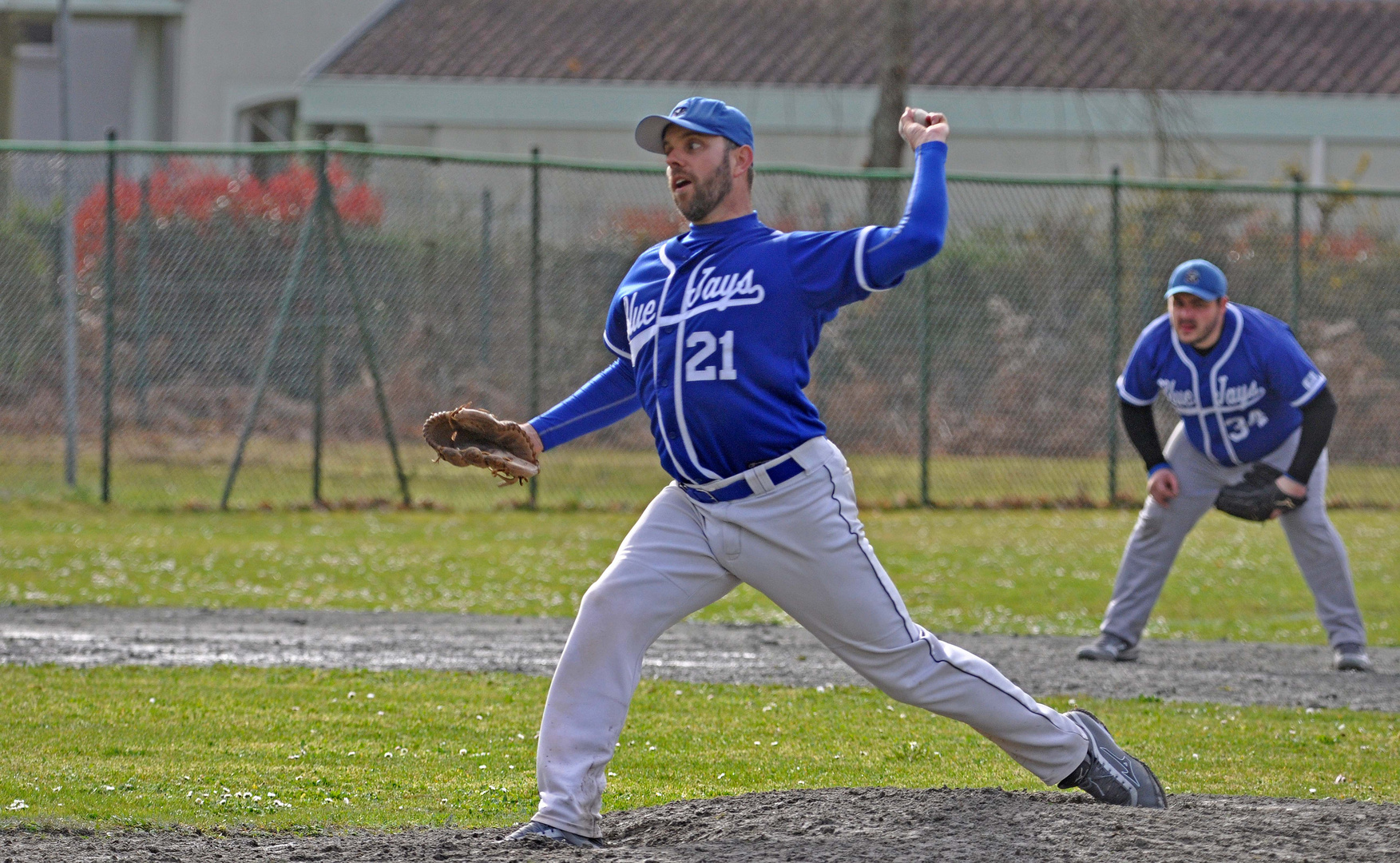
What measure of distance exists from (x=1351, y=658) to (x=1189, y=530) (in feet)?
3.12

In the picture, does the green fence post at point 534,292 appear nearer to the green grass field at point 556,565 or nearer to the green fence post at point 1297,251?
the green grass field at point 556,565

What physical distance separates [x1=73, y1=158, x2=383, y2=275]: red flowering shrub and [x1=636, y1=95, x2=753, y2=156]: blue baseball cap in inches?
385

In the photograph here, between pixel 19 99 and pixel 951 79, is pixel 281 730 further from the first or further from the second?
pixel 19 99

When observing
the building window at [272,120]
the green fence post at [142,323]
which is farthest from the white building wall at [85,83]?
the green fence post at [142,323]

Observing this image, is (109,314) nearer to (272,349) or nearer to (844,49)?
(272,349)

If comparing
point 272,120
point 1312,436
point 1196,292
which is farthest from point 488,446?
point 272,120

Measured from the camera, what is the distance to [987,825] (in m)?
4.54

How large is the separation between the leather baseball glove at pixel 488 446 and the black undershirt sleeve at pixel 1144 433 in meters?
4.07

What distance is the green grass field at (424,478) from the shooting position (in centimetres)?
1403

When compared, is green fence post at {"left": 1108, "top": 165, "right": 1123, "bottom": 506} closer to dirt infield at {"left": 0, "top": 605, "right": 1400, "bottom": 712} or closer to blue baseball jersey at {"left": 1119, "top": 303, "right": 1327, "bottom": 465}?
dirt infield at {"left": 0, "top": 605, "right": 1400, "bottom": 712}

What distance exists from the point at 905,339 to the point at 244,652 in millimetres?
8338

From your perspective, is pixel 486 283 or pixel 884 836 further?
Answer: pixel 486 283

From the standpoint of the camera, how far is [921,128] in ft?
14.6

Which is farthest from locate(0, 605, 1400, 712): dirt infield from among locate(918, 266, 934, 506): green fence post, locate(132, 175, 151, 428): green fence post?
locate(918, 266, 934, 506): green fence post
